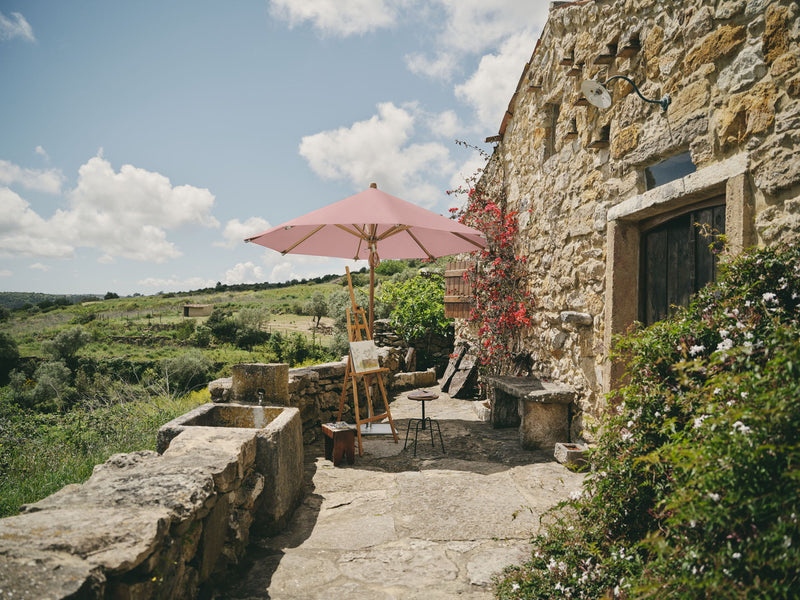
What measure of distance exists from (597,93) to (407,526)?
368 cm

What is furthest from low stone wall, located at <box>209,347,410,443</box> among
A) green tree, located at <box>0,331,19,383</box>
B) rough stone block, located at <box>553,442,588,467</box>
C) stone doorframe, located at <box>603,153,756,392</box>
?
green tree, located at <box>0,331,19,383</box>

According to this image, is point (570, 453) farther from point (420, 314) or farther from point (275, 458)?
point (420, 314)

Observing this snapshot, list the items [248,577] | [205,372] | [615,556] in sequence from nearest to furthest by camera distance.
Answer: [615,556] → [248,577] → [205,372]

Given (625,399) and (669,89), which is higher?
(669,89)

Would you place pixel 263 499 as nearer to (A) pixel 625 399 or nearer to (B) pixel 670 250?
(A) pixel 625 399

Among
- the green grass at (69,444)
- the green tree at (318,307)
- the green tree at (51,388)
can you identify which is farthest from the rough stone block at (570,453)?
the green tree at (318,307)

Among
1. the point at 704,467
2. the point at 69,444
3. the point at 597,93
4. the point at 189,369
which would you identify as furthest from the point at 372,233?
the point at 189,369

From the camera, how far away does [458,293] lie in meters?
7.33

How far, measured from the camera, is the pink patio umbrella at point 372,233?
4152 mm

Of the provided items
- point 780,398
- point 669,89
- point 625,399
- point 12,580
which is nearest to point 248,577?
point 12,580

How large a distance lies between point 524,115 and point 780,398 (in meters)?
5.49

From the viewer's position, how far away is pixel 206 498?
2.05 meters

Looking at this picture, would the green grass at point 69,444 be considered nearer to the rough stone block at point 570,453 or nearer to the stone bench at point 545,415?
the stone bench at point 545,415

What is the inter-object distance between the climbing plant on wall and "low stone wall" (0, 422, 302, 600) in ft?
13.2
